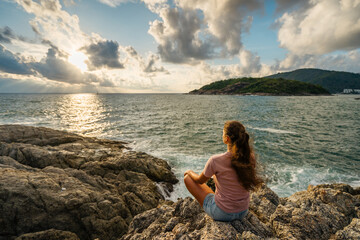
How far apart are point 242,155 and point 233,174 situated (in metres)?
0.55

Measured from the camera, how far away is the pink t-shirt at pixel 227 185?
3.91 meters

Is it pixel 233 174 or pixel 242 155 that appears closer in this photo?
pixel 242 155

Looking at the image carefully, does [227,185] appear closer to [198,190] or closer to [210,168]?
[210,168]

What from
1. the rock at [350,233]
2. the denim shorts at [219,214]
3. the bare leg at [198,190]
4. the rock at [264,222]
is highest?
the bare leg at [198,190]

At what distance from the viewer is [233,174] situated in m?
3.90

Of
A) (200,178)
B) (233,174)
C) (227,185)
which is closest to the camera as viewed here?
(233,174)

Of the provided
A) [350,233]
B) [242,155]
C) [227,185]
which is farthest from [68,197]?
[350,233]

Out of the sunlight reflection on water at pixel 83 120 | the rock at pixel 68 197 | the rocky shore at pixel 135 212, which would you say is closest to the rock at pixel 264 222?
the rocky shore at pixel 135 212

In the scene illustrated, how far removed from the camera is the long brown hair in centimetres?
Answer: 372

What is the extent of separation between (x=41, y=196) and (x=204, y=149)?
15730 millimetres

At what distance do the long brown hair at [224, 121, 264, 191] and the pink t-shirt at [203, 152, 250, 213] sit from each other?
149 millimetres

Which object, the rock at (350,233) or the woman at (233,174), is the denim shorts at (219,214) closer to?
the woman at (233,174)

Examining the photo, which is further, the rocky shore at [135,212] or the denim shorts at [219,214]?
the rocky shore at [135,212]

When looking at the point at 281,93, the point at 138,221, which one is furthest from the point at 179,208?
the point at 281,93
